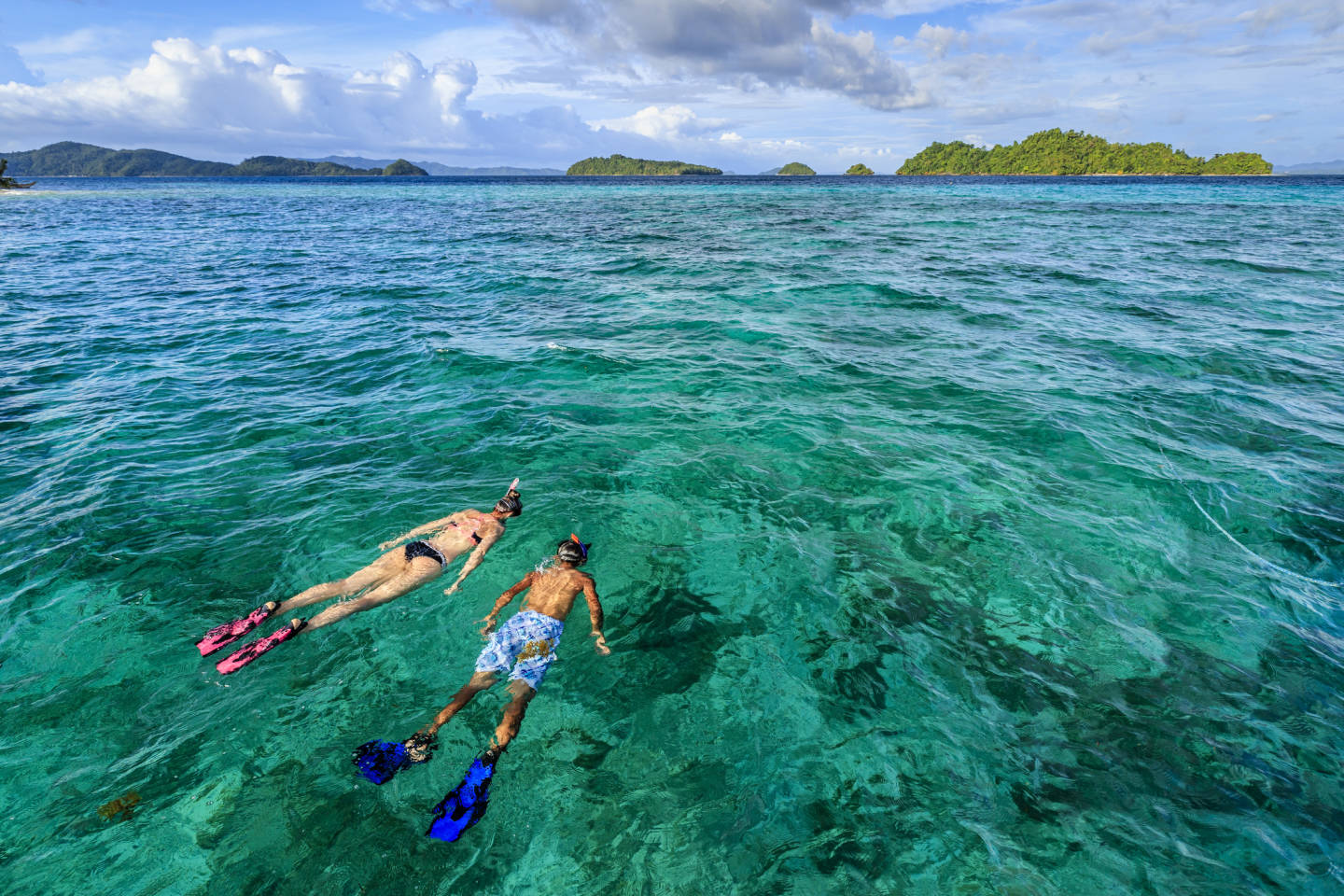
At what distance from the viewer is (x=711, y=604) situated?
814 cm

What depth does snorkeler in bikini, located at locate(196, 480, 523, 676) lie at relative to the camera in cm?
709

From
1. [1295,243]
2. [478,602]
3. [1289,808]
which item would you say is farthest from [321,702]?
[1295,243]

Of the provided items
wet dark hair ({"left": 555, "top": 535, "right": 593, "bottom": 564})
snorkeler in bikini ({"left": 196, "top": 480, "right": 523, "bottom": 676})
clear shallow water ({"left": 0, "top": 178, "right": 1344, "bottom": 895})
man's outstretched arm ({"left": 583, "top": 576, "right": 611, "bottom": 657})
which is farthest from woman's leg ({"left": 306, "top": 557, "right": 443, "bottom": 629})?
man's outstretched arm ({"left": 583, "top": 576, "right": 611, "bottom": 657})

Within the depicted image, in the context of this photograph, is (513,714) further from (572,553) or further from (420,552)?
(420,552)

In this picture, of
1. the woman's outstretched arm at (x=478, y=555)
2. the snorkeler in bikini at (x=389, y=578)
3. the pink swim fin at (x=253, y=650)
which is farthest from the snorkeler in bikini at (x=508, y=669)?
the pink swim fin at (x=253, y=650)

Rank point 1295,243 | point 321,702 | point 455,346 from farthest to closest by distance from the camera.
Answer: point 1295,243 < point 455,346 < point 321,702

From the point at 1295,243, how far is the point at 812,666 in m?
55.3

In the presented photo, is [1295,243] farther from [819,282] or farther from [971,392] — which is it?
[971,392]

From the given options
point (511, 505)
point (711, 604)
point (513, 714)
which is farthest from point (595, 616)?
point (511, 505)

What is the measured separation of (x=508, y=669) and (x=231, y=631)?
3710 millimetres

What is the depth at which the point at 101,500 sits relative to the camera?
9.95m

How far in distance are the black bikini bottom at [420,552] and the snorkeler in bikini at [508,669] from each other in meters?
1.34

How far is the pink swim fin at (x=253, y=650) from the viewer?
6773 mm

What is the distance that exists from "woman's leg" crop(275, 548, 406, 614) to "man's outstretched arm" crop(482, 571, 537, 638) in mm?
1772
